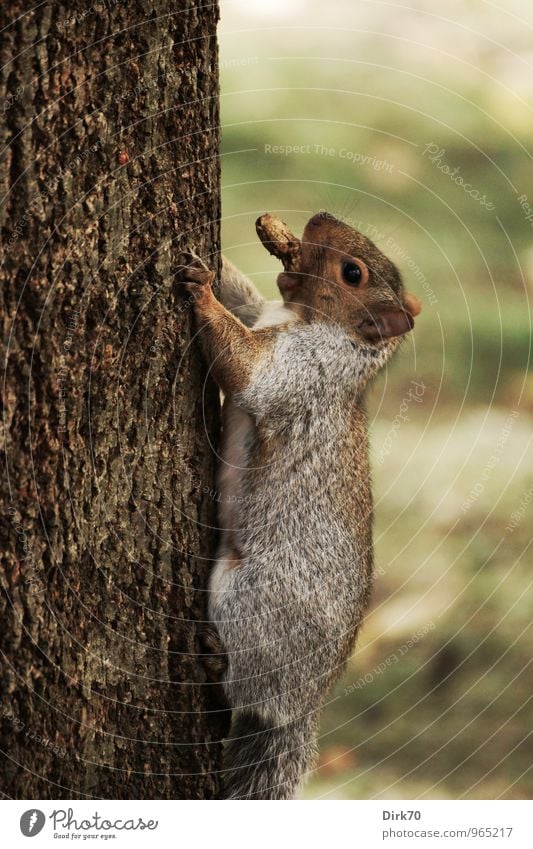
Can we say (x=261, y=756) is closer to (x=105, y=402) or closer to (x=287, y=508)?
(x=287, y=508)

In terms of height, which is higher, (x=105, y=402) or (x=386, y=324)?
(x=386, y=324)

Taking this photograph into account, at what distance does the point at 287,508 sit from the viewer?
3969 mm

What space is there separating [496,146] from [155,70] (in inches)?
188

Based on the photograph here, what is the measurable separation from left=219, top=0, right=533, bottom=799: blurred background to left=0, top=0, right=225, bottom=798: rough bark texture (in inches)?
122

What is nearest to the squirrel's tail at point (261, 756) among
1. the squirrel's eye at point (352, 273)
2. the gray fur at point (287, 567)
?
the gray fur at point (287, 567)

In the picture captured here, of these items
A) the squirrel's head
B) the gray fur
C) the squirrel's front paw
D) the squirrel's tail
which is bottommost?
the squirrel's tail

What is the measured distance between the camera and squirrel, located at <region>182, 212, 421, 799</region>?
12.6 ft

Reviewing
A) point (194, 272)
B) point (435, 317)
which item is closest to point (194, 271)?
point (194, 272)

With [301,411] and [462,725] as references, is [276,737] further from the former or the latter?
[462,725]

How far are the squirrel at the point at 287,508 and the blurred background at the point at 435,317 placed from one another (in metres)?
2.37

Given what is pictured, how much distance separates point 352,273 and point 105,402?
1.58m

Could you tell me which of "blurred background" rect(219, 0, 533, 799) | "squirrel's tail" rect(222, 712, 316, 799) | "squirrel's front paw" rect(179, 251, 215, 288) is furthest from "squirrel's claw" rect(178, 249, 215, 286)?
"blurred background" rect(219, 0, 533, 799)

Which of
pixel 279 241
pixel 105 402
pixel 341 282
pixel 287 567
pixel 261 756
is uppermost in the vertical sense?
pixel 279 241

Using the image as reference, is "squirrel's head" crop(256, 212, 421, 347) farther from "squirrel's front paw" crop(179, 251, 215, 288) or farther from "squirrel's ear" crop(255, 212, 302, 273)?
"squirrel's front paw" crop(179, 251, 215, 288)
